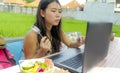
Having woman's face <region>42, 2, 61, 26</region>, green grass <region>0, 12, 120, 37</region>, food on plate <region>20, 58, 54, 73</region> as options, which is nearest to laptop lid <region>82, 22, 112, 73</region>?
food on plate <region>20, 58, 54, 73</region>

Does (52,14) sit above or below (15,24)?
above

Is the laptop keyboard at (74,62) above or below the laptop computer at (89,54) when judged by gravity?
below

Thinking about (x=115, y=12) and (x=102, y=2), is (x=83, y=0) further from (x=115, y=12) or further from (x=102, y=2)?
(x=115, y=12)

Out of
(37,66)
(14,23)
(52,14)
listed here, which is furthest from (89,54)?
(14,23)

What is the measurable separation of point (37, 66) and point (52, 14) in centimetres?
51

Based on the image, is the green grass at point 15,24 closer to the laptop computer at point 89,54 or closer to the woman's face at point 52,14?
the woman's face at point 52,14

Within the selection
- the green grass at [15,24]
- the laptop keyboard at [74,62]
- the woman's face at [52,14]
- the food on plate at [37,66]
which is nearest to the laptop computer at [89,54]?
the laptop keyboard at [74,62]

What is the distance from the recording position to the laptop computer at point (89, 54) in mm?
718

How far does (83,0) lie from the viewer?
2012mm

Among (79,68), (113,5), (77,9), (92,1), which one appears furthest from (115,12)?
(79,68)

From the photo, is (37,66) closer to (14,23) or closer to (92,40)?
(92,40)

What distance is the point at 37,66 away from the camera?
750 mm

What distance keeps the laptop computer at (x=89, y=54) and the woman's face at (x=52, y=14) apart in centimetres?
23

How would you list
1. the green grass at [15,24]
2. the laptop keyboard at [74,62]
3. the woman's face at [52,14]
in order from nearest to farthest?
the laptop keyboard at [74,62] → the woman's face at [52,14] → the green grass at [15,24]
